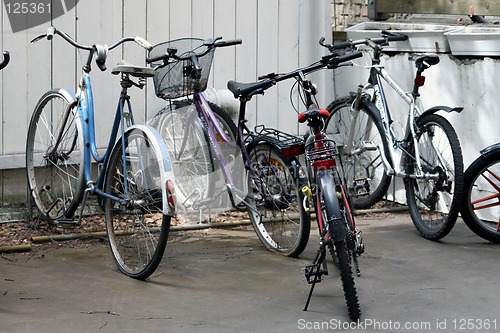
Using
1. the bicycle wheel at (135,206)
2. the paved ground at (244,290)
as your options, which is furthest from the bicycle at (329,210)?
the bicycle wheel at (135,206)

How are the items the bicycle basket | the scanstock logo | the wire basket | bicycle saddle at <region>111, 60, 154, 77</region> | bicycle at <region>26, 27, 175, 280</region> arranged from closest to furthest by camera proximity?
the wire basket < bicycle at <region>26, 27, 175, 280</region> < bicycle saddle at <region>111, 60, 154, 77</region> < the bicycle basket < the scanstock logo

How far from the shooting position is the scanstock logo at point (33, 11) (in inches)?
273

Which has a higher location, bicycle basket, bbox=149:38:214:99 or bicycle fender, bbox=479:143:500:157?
bicycle basket, bbox=149:38:214:99

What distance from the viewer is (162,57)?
19.4 ft

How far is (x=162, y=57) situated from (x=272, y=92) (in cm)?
231

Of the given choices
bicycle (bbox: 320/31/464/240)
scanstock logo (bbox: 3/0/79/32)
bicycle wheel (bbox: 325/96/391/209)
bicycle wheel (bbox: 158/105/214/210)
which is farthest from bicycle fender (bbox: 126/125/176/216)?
bicycle wheel (bbox: 325/96/391/209)

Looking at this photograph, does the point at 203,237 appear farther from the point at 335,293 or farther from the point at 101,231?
the point at 335,293

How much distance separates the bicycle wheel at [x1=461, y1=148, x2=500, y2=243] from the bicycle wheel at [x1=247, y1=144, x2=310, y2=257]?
124 cm

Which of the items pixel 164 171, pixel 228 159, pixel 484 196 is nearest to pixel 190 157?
pixel 228 159

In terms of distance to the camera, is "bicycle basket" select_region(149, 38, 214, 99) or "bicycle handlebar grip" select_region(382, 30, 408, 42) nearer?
"bicycle basket" select_region(149, 38, 214, 99)

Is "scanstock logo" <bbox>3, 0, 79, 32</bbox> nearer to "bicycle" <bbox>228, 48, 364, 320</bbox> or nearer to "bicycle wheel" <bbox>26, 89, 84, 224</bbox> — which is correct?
"bicycle wheel" <bbox>26, 89, 84, 224</bbox>

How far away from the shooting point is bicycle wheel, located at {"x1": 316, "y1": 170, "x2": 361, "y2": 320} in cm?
498

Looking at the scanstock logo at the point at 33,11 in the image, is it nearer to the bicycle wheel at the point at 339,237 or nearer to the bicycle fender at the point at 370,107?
the bicycle fender at the point at 370,107

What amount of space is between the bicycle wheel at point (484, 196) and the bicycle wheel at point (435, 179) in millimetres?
121
